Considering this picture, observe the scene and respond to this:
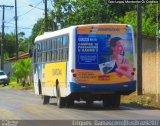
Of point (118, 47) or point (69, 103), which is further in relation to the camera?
point (69, 103)

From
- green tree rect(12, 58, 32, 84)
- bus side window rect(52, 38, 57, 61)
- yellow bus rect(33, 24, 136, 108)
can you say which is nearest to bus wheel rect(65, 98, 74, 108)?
yellow bus rect(33, 24, 136, 108)

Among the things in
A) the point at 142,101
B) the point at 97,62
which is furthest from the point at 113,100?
the point at 142,101

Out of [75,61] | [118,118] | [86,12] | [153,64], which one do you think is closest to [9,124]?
[118,118]

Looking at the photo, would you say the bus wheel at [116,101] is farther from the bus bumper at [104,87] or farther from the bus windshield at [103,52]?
the bus windshield at [103,52]

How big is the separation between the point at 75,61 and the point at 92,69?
749 mm

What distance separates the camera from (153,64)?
3053cm

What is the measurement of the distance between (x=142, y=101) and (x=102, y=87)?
3.86 metres

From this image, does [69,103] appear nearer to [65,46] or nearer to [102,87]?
[102,87]

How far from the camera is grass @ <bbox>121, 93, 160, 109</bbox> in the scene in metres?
24.5

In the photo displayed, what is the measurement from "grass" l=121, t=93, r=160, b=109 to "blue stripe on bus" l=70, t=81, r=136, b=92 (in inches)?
53.5

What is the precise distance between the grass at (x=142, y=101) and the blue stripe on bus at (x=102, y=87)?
1.36 metres

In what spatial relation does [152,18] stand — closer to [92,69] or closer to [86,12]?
[86,12]

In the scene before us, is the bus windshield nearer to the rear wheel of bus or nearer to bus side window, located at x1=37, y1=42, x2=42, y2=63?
the rear wheel of bus

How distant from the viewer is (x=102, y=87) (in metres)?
22.7
